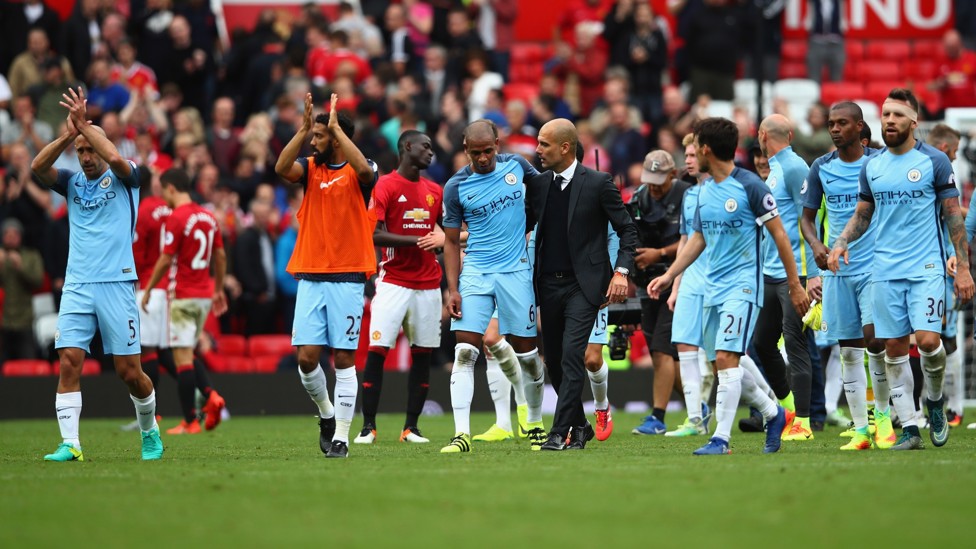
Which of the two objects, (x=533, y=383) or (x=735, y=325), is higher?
(x=735, y=325)

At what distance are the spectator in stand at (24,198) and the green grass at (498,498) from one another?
31.0ft

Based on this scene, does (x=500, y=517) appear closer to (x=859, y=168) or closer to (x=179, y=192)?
(x=859, y=168)

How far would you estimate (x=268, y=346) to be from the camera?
19.9 meters

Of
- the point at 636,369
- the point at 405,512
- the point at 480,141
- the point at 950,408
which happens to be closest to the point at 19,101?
the point at 636,369

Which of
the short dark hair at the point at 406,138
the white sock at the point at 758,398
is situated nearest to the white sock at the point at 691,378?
the white sock at the point at 758,398

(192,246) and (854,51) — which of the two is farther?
(854,51)

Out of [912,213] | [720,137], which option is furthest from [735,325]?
[912,213]

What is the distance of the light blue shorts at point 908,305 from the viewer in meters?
10.4

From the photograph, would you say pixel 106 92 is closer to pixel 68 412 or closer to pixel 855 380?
pixel 68 412

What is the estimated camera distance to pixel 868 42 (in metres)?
25.9

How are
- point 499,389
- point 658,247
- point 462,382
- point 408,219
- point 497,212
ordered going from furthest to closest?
point 658,247 → point 499,389 → point 408,219 → point 462,382 → point 497,212

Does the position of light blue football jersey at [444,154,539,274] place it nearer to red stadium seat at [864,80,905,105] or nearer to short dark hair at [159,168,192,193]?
short dark hair at [159,168,192,193]

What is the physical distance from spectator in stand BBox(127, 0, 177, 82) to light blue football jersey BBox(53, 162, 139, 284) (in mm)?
13532

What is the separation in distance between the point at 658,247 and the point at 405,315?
264cm
